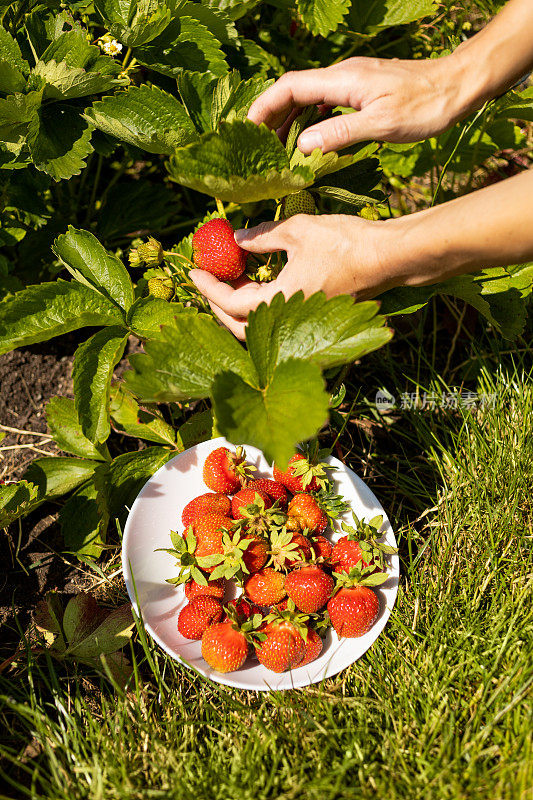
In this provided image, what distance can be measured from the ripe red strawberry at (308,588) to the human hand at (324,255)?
1.67 feet

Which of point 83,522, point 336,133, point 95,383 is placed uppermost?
point 336,133

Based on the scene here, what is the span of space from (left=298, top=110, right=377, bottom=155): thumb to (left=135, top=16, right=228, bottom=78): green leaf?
0.44 metres

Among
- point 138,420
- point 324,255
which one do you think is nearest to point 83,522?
point 138,420

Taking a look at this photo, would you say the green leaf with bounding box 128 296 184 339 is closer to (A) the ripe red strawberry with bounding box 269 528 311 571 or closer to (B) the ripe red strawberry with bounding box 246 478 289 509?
(B) the ripe red strawberry with bounding box 246 478 289 509

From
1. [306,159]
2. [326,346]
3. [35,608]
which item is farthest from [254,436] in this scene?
[35,608]

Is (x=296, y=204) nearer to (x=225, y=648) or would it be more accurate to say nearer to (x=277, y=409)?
(x=277, y=409)

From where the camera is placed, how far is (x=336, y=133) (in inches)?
43.3

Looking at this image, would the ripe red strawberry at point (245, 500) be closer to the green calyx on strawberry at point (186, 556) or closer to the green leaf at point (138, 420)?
the green calyx on strawberry at point (186, 556)

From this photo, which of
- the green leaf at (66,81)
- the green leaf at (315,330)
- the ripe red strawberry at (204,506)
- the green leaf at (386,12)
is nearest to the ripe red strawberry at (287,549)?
the ripe red strawberry at (204,506)

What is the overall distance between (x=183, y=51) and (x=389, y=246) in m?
0.76

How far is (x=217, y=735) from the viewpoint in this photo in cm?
117

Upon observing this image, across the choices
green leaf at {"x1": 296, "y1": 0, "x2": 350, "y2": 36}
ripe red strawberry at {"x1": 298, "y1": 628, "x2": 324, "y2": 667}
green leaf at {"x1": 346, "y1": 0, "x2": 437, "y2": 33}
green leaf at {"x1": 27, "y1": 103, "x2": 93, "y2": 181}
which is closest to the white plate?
ripe red strawberry at {"x1": 298, "y1": 628, "x2": 324, "y2": 667}

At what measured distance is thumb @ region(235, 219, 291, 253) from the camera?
3.57ft

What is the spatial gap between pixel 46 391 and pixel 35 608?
64cm
